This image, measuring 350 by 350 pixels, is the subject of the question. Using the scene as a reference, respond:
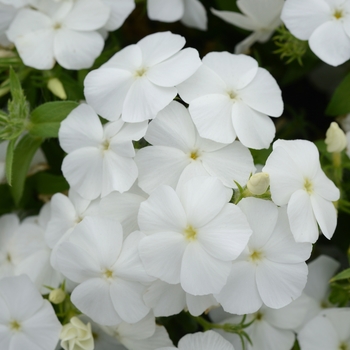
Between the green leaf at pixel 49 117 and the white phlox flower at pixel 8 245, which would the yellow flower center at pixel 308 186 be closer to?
the green leaf at pixel 49 117

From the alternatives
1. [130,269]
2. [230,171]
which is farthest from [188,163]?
[130,269]

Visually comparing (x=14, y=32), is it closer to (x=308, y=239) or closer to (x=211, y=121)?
(x=211, y=121)

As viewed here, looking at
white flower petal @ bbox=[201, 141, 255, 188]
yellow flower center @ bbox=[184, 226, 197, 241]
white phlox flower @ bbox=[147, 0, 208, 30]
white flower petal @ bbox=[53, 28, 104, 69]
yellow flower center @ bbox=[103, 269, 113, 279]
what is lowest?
yellow flower center @ bbox=[103, 269, 113, 279]

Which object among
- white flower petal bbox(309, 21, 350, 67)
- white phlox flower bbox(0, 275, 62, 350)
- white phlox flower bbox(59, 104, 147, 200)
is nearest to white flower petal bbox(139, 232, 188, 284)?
white phlox flower bbox(59, 104, 147, 200)

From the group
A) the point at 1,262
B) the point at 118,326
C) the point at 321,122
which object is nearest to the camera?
the point at 118,326

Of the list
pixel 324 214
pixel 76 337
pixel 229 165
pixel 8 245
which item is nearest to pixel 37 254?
pixel 8 245

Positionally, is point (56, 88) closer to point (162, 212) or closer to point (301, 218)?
point (162, 212)

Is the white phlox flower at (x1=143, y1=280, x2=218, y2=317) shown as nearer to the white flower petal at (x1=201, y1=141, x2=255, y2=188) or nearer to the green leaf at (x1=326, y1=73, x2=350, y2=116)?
the white flower petal at (x1=201, y1=141, x2=255, y2=188)
